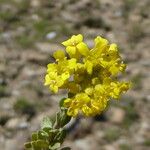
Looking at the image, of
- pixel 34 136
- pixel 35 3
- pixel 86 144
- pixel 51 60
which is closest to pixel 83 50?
pixel 34 136

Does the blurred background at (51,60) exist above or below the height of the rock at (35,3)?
below

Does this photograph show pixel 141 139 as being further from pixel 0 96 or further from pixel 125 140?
pixel 0 96

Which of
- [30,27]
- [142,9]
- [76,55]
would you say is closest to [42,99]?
[30,27]

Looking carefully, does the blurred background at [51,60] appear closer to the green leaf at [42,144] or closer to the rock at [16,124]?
the rock at [16,124]

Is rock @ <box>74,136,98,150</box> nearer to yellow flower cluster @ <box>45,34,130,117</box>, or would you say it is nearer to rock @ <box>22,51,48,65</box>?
rock @ <box>22,51,48,65</box>

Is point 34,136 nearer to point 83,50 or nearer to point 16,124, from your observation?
point 83,50

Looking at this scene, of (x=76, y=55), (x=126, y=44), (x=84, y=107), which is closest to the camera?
(x=84, y=107)

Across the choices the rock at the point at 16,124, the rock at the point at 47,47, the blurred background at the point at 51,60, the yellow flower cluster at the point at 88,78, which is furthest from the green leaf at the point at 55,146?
the rock at the point at 47,47
